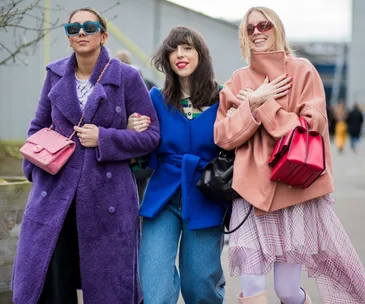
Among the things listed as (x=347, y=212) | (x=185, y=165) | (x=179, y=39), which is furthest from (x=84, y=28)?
(x=347, y=212)

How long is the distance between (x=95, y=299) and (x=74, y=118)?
1.03m

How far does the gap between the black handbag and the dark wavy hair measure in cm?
38

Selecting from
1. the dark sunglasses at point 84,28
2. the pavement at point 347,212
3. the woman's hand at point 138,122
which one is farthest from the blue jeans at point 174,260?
the pavement at point 347,212

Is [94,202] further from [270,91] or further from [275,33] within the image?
[275,33]

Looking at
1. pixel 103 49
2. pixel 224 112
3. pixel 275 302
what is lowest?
pixel 275 302

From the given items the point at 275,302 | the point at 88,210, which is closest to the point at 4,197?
the point at 88,210

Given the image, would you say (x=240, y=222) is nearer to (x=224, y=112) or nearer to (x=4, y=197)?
(x=224, y=112)

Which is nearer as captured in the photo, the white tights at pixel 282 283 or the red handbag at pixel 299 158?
the red handbag at pixel 299 158

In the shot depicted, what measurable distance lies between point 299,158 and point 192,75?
0.97m

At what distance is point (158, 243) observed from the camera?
4211 mm

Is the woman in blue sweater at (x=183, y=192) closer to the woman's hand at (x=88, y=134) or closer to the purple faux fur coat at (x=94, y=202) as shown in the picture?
the purple faux fur coat at (x=94, y=202)

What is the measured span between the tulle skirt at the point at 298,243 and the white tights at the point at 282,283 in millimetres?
41

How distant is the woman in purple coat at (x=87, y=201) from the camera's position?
4.07 m

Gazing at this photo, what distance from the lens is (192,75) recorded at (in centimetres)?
440
